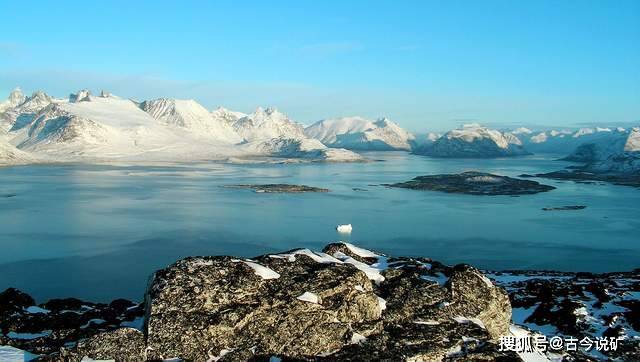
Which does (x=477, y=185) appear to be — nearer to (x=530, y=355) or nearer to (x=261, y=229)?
(x=261, y=229)

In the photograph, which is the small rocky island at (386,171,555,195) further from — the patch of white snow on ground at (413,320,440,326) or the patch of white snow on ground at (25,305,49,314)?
the patch of white snow on ground at (25,305,49,314)

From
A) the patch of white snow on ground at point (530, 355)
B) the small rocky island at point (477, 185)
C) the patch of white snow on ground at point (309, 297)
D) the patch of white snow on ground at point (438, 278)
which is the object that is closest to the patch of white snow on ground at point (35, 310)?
the patch of white snow on ground at point (309, 297)

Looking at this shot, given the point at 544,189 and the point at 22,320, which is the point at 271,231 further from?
the point at 544,189

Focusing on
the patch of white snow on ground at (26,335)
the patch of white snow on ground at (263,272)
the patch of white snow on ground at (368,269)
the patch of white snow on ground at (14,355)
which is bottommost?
the patch of white snow on ground at (26,335)

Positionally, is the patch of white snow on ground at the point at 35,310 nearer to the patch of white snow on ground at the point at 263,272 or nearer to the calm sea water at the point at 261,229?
the patch of white snow on ground at the point at 263,272

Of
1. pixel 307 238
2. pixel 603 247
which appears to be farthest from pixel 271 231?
pixel 603 247

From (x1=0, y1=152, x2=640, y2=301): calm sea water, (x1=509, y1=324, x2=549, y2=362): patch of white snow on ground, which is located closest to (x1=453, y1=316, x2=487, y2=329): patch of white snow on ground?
(x1=509, y1=324, x2=549, y2=362): patch of white snow on ground
